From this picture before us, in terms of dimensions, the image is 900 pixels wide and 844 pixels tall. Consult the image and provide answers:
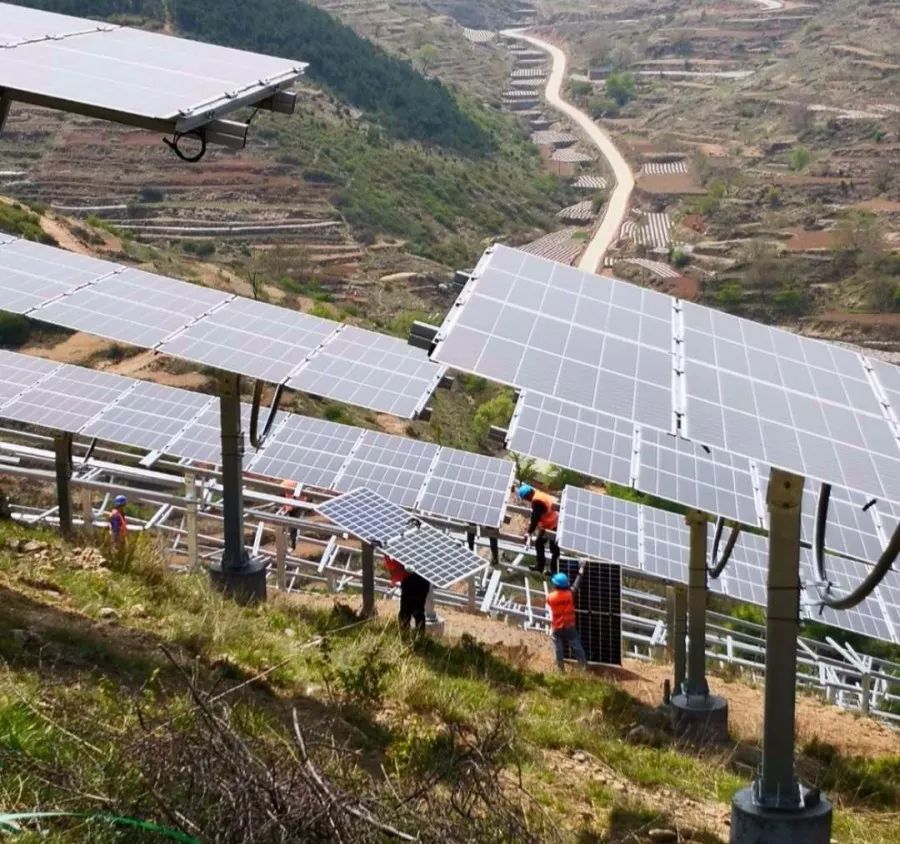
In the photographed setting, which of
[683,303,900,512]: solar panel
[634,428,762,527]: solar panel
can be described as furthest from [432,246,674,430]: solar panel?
[634,428,762,527]: solar panel

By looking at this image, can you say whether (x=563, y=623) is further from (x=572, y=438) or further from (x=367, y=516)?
(x=572, y=438)

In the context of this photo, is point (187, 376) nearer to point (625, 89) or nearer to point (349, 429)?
point (349, 429)

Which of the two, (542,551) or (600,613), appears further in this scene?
(542,551)

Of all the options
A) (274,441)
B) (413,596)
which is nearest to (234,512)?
(413,596)

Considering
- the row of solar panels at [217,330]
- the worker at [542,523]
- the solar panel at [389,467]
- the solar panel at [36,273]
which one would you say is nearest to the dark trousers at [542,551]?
the worker at [542,523]

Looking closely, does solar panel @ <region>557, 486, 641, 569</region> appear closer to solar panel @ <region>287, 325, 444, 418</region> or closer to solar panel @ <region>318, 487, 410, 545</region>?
solar panel @ <region>318, 487, 410, 545</region>
